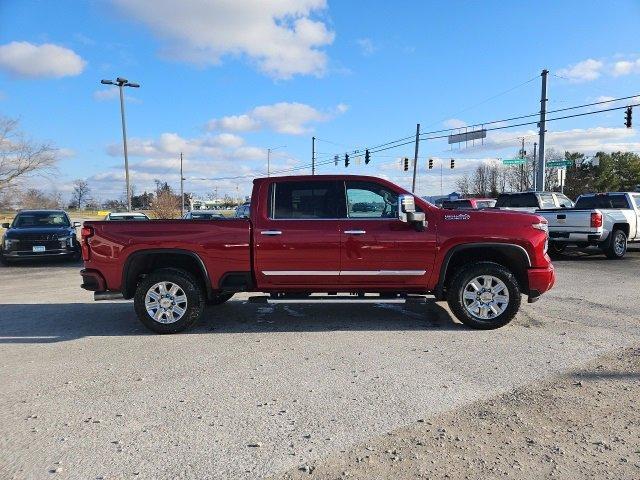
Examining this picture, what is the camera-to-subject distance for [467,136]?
1275 inches

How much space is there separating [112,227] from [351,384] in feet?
11.9

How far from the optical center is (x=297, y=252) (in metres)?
5.99

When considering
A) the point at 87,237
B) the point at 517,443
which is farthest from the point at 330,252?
the point at 517,443

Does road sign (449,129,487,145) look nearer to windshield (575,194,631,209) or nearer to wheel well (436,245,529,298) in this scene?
windshield (575,194,631,209)

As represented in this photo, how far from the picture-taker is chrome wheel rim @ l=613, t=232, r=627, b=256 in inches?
528

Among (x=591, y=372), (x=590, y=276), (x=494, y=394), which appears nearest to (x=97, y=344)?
(x=494, y=394)

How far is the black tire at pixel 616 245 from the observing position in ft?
43.7

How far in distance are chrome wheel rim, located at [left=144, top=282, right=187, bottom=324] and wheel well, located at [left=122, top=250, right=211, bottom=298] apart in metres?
0.32

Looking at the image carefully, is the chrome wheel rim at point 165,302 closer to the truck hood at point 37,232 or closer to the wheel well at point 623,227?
the truck hood at point 37,232

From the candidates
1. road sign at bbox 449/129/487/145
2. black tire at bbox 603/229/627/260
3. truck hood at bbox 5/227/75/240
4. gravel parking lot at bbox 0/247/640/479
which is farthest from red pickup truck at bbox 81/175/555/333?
road sign at bbox 449/129/487/145

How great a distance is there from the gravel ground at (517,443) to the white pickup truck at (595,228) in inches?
394

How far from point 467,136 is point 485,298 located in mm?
28444

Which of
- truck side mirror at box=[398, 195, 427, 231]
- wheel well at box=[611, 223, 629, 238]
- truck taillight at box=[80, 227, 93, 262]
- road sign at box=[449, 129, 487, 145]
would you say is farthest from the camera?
road sign at box=[449, 129, 487, 145]

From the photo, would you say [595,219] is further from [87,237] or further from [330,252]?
[87,237]
